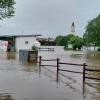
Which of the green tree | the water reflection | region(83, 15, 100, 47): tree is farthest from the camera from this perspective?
the green tree

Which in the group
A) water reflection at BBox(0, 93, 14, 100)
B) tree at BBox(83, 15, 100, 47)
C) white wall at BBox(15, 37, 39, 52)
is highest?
tree at BBox(83, 15, 100, 47)

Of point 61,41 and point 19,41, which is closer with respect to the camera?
point 19,41

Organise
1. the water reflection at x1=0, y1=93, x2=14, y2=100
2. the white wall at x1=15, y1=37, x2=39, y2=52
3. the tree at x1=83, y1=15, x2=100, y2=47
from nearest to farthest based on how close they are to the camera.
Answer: the water reflection at x1=0, y1=93, x2=14, y2=100, the white wall at x1=15, y1=37, x2=39, y2=52, the tree at x1=83, y1=15, x2=100, y2=47

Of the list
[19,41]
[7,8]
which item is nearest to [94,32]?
[19,41]

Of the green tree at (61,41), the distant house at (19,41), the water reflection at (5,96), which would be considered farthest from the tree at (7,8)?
the green tree at (61,41)

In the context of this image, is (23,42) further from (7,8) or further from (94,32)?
(7,8)

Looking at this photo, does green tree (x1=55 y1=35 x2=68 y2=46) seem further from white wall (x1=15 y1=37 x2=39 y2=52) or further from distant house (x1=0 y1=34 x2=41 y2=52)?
white wall (x1=15 y1=37 x2=39 y2=52)

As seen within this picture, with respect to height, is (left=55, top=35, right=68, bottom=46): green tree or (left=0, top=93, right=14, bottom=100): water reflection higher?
(left=55, top=35, right=68, bottom=46): green tree

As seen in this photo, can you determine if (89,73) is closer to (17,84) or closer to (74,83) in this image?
(74,83)

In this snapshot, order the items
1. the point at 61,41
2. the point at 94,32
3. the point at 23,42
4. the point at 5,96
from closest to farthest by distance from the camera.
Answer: the point at 5,96 → the point at 23,42 → the point at 94,32 → the point at 61,41

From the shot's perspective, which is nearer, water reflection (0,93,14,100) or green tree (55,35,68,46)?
water reflection (0,93,14,100)

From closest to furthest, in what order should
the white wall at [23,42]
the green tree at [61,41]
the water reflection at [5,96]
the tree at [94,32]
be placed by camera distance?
the water reflection at [5,96] < the white wall at [23,42] < the tree at [94,32] < the green tree at [61,41]

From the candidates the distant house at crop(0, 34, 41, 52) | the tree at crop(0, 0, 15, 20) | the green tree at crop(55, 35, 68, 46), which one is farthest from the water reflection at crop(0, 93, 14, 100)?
the green tree at crop(55, 35, 68, 46)

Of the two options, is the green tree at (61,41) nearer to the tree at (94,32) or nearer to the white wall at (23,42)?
the tree at (94,32)
